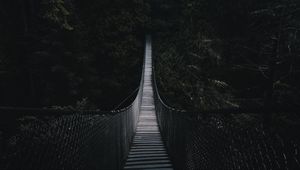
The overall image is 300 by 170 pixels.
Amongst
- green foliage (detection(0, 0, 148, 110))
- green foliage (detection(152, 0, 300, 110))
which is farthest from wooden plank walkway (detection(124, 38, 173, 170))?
green foliage (detection(0, 0, 148, 110))

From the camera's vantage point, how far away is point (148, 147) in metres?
7.64

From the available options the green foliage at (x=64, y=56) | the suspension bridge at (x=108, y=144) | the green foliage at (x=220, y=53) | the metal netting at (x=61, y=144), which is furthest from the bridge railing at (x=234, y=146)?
the green foliage at (x=64, y=56)

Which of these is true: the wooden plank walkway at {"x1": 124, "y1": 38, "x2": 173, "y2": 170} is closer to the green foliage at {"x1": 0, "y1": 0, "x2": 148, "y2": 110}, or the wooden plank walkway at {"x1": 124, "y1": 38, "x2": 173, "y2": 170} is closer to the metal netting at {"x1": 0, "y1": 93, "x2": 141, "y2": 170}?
the metal netting at {"x1": 0, "y1": 93, "x2": 141, "y2": 170}

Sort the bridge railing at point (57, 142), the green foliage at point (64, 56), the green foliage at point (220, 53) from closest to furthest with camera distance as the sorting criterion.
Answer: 1. the bridge railing at point (57, 142)
2. the green foliage at point (220, 53)
3. the green foliage at point (64, 56)

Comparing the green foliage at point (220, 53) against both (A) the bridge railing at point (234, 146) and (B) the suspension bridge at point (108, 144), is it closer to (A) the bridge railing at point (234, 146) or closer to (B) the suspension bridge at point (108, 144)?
(A) the bridge railing at point (234, 146)

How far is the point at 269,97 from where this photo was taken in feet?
35.2

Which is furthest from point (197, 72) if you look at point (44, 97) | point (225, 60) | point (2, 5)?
point (2, 5)

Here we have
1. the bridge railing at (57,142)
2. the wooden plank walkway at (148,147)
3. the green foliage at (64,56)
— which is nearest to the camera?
the bridge railing at (57,142)

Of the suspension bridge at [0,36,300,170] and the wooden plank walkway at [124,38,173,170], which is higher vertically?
the suspension bridge at [0,36,300,170]

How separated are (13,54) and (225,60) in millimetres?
11906

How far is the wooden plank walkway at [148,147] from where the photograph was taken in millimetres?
6162

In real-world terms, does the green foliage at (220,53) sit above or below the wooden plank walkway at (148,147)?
above

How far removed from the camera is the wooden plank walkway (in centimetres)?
616

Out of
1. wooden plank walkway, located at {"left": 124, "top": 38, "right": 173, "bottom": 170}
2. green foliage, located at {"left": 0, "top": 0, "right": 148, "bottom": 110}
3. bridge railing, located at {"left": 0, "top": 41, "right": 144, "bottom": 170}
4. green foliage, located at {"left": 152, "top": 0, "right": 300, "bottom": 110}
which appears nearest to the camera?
bridge railing, located at {"left": 0, "top": 41, "right": 144, "bottom": 170}
